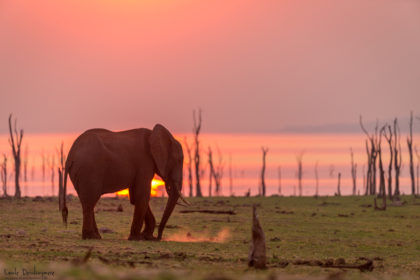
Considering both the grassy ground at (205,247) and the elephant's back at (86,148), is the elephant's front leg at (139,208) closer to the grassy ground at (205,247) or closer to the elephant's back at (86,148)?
the grassy ground at (205,247)

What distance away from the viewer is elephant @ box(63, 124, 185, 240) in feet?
87.3

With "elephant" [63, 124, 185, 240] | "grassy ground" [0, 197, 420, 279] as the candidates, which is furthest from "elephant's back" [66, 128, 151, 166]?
"grassy ground" [0, 197, 420, 279]

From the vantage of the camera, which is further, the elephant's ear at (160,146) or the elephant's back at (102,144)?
the elephant's ear at (160,146)

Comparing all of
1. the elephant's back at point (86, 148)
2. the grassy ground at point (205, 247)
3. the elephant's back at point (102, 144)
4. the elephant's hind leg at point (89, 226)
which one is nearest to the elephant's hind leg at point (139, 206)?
A: the grassy ground at point (205, 247)

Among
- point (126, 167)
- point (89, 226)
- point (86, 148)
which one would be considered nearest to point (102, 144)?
point (86, 148)

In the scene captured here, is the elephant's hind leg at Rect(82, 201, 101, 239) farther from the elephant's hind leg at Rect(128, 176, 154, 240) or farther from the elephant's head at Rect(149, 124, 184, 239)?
the elephant's head at Rect(149, 124, 184, 239)

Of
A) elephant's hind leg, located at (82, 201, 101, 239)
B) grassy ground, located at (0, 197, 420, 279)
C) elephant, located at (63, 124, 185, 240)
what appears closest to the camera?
grassy ground, located at (0, 197, 420, 279)

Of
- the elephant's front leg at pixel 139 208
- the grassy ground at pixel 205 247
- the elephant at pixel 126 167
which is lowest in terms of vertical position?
the grassy ground at pixel 205 247

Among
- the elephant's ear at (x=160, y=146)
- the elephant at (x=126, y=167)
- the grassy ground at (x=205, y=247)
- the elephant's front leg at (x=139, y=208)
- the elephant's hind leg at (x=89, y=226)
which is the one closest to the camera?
the grassy ground at (x=205, y=247)

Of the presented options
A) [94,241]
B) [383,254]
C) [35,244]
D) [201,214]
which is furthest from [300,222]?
[35,244]

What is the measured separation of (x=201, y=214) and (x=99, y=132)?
69.1 feet

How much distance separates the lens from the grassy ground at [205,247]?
17.1m

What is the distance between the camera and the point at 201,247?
25.1 meters

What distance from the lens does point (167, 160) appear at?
92.9ft
